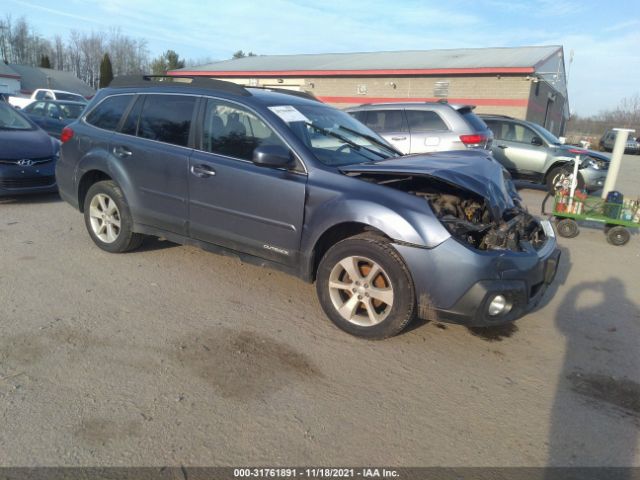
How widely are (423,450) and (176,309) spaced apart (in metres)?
2.29

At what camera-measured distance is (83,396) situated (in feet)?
9.11

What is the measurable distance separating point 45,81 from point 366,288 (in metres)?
66.4

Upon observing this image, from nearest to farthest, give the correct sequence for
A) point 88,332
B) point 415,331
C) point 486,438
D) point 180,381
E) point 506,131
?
point 486,438
point 180,381
point 88,332
point 415,331
point 506,131

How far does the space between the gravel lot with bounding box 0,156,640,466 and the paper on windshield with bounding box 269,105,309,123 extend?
1.51 metres

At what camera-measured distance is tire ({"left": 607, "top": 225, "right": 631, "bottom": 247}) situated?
22.6 feet

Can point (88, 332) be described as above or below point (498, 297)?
below

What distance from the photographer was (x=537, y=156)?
37.3ft

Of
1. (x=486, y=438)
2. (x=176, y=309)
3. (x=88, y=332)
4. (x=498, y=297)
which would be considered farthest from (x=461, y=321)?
(x=88, y=332)

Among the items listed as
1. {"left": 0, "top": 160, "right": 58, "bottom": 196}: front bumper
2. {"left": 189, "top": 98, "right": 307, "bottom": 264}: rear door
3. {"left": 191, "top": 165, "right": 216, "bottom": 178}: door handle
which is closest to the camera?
{"left": 189, "top": 98, "right": 307, "bottom": 264}: rear door

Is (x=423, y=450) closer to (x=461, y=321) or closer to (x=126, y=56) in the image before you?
(x=461, y=321)

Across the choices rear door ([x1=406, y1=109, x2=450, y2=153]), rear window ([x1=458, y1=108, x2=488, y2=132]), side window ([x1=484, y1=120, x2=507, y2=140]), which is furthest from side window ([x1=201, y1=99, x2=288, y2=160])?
side window ([x1=484, y1=120, x2=507, y2=140])

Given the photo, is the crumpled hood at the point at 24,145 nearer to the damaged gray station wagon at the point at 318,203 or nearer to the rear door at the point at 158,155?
the damaged gray station wagon at the point at 318,203

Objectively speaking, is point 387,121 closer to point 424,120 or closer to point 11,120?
point 424,120

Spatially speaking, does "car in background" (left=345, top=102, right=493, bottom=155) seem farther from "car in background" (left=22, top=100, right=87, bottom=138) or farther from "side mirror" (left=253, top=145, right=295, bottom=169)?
"car in background" (left=22, top=100, right=87, bottom=138)
